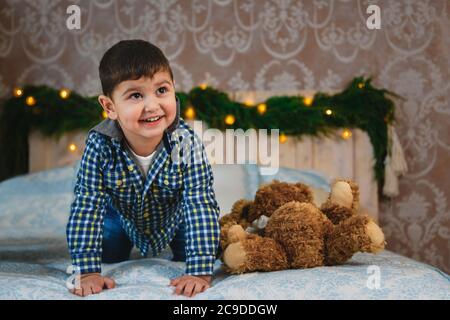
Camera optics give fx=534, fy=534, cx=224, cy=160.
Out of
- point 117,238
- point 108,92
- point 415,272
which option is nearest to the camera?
point 415,272

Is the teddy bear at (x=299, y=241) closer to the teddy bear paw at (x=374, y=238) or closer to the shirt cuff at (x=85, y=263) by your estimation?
the teddy bear paw at (x=374, y=238)

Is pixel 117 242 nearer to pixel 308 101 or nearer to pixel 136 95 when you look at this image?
pixel 136 95

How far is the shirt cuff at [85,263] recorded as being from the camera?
3.42 ft

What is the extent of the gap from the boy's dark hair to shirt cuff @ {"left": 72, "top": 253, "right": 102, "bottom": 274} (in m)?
0.33

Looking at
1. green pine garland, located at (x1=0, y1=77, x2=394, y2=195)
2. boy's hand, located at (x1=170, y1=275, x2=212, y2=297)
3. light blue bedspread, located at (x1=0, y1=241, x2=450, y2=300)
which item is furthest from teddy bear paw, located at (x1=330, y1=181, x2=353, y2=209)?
green pine garland, located at (x1=0, y1=77, x2=394, y2=195)

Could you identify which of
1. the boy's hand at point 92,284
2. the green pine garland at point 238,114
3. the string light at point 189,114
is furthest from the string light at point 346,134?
the boy's hand at point 92,284

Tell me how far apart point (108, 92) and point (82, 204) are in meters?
0.24

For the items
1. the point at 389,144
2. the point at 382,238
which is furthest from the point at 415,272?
the point at 389,144

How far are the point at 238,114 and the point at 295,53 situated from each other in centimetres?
39

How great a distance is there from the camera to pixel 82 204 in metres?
1.10

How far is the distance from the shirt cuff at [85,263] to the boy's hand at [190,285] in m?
0.16

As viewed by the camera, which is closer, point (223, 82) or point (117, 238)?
point (117, 238)

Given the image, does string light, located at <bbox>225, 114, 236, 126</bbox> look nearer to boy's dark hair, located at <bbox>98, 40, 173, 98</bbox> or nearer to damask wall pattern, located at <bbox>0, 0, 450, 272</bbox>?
damask wall pattern, located at <bbox>0, 0, 450, 272</bbox>
